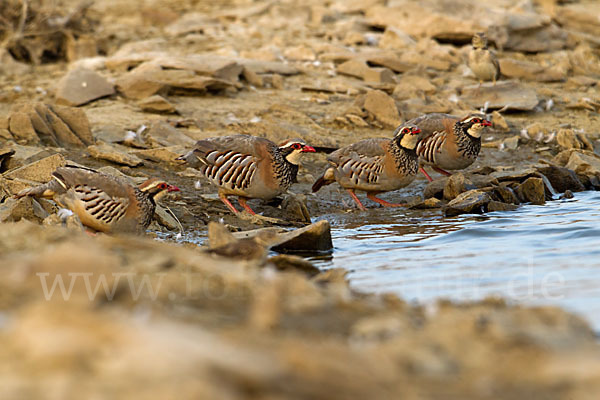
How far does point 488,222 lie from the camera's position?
315 inches

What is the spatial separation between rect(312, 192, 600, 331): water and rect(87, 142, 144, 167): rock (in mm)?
2342

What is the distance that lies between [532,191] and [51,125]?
18.3 feet

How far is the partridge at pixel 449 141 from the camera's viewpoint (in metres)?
10.1

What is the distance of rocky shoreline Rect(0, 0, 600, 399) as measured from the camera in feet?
8.24

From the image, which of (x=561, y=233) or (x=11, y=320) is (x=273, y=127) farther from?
(x=11, y=320)

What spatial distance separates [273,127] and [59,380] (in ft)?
27.9

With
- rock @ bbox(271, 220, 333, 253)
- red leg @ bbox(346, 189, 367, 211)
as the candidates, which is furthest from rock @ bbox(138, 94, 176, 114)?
rock @ bbox(271, 220, 333, 253)

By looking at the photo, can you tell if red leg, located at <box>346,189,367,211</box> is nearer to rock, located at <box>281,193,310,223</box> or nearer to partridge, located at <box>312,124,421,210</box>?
partridge, located at <box>312,124,421,210</box>

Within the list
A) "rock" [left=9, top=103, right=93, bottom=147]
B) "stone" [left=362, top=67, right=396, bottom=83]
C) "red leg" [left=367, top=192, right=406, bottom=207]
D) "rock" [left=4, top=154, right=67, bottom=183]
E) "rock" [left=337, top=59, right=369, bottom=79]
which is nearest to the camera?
"rock" [left=4, top=154, right=67, bottom=183]

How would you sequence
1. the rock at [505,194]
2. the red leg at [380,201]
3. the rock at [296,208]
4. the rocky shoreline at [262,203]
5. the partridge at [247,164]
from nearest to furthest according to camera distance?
the rocky shoreline at [262,203] → the partridge at [247,164] → the rock at [296,208] → the rock at [505,194] → the red leg at [380,201]

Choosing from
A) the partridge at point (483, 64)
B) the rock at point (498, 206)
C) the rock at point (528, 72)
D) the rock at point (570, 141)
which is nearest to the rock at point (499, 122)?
the rock at point (570, 141)

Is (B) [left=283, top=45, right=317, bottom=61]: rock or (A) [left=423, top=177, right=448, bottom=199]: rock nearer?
(A) [left=423, top=177, right=448, bottom=199]: rock

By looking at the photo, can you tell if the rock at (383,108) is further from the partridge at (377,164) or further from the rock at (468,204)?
the rock at (468,204)

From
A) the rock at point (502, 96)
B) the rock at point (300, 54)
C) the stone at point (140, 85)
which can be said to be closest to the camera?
the stone at point (140, 85)
